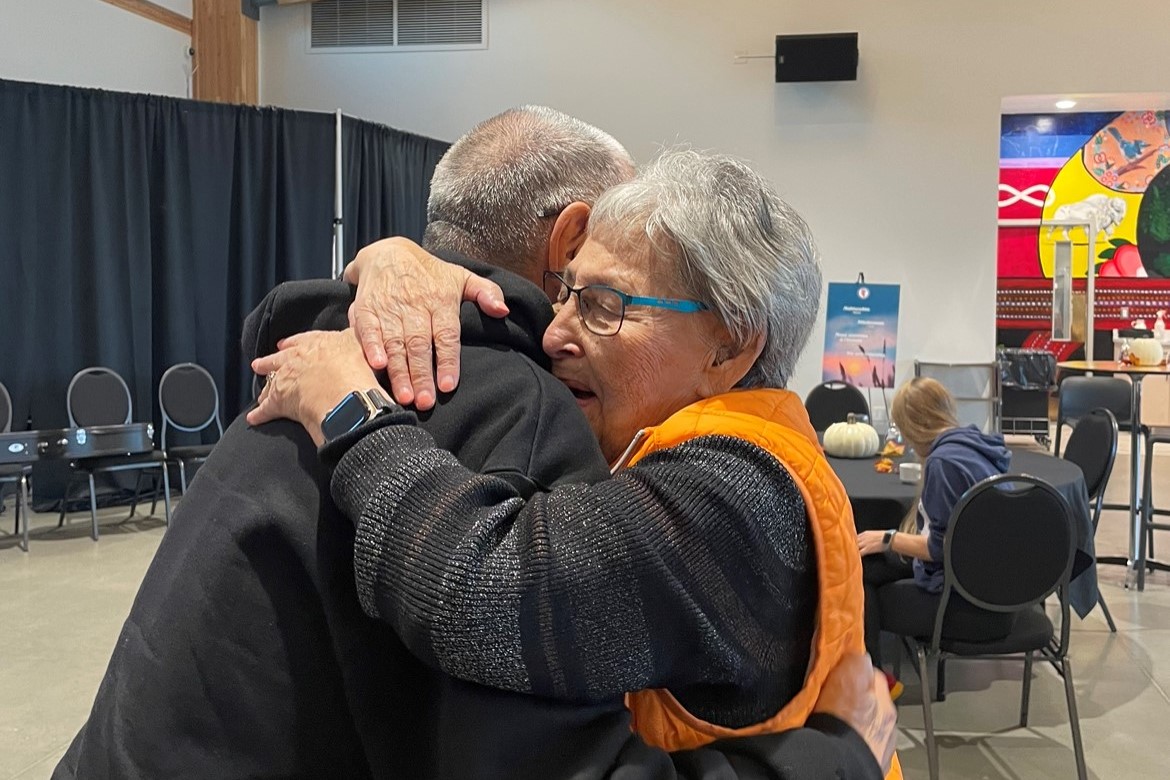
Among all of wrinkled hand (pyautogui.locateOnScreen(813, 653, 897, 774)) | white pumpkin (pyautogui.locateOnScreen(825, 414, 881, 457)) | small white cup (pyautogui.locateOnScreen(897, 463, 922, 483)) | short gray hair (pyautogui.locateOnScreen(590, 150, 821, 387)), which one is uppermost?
short gray hair (pyautogui.locateOnScreen(590, 150, 821, 387))

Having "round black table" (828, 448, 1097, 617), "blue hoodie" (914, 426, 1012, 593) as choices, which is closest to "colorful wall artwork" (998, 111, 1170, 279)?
"round black table" (828, 448, 1097, 617)

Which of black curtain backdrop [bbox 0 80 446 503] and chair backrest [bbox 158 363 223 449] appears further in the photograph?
chair backrest [bbox 158 363 223 449]

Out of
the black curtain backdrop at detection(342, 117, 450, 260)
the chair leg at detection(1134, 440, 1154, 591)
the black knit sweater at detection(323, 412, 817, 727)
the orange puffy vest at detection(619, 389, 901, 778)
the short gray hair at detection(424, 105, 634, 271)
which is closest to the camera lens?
the black knit sweater at detection(323, 412, 817, 727)

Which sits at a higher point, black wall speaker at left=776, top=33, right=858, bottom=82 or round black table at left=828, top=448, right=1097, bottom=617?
black wall speaker at left=776, top=33, right=858, bottom=82

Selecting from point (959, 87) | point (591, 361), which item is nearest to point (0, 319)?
point (591, 361)

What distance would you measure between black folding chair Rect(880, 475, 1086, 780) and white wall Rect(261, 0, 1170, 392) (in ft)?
16.8

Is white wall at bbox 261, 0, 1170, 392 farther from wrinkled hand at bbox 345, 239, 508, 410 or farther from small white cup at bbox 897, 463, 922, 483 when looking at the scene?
wrinkled hand at bbox 345, 239, 508, 410

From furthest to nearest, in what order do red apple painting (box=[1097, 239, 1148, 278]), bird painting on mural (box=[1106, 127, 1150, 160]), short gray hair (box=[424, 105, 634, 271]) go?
red apple painting (box=[1097, 239, 1148, 278])
bird painting on mural (box=[1106, 127, 1150, 160])
short gray hair (box=[424, 105, 634, 271])

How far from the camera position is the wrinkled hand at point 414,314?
0.92 metres

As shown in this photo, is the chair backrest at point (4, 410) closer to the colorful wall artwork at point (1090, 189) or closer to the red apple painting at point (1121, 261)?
the colorful wall artwork at point (1090, 189)

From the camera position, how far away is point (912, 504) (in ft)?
11.7

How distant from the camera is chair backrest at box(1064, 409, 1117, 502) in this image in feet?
14.0

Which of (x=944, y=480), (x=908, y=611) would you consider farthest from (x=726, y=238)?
(x=908, y=611)

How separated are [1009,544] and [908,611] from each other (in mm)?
429
